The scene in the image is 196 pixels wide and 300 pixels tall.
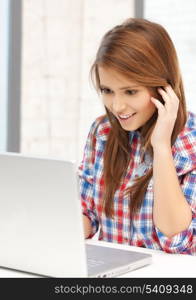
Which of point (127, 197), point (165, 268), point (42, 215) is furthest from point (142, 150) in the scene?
point (42, 215)

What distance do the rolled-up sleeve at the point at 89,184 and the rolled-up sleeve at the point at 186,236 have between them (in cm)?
30

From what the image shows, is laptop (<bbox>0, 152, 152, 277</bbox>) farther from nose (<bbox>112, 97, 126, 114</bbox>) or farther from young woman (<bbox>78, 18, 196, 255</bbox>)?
nose (<bbox>112, 97, 126, 114</bbox>)

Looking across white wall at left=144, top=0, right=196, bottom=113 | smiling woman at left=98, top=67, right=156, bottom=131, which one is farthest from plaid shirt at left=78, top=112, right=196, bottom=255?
white wall at left=144, top=0, right=196, bottom=113

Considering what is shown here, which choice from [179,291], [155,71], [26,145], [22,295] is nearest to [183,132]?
[155,71]

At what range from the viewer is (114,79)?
71.5 inches

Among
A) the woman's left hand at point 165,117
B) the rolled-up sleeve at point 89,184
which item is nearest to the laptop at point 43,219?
the woman's left hand at point 165,117

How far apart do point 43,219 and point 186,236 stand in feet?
1.80

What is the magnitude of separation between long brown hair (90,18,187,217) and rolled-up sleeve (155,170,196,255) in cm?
12

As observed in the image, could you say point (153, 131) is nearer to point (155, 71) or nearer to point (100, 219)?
point (155, 71)

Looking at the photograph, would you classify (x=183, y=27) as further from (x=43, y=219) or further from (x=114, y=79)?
(x=43, y=219)

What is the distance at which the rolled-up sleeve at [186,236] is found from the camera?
1.72 m

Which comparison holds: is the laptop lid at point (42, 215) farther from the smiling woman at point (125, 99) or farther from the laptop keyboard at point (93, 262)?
the smiling woman at point (125, 99)

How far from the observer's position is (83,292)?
129cm

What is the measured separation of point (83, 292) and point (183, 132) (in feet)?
2.56
